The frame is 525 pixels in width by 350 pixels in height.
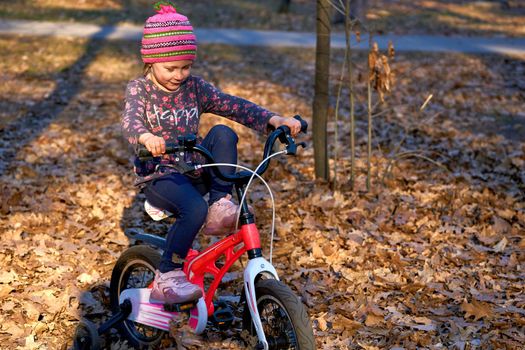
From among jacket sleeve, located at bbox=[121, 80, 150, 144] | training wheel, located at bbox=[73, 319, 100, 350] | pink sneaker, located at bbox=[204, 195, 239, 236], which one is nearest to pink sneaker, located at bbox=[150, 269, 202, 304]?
pink sneaker, located at bbox=[204, 195, 239, 236]

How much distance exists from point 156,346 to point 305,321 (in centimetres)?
151

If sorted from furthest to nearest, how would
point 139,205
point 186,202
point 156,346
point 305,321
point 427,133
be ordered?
point 427,133
point 139,205
point 156,346
point 186,202
point 305,321

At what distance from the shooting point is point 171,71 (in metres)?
4.45

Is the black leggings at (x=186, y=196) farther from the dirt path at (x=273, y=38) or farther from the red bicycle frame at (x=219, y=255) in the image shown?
the dirt path at (x=273, y=38)

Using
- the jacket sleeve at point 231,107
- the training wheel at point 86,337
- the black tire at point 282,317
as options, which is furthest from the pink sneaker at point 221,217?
the training wheel at point 86,337

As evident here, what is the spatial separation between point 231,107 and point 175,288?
1.18 metres

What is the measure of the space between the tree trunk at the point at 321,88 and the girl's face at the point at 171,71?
347 centimetres

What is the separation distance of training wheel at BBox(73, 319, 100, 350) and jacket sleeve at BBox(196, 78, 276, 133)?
5.23 feet

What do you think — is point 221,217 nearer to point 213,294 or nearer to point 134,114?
Answer: point 213,294

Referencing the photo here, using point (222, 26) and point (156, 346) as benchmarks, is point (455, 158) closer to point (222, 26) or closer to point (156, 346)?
point (156, 346)

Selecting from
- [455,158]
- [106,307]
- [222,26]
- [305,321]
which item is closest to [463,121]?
[455,158]

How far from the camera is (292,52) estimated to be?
16.1 meters

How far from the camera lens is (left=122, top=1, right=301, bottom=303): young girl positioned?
4.36 m

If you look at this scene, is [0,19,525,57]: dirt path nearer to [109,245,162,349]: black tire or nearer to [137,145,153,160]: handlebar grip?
[109,245,162,349]: black tire
